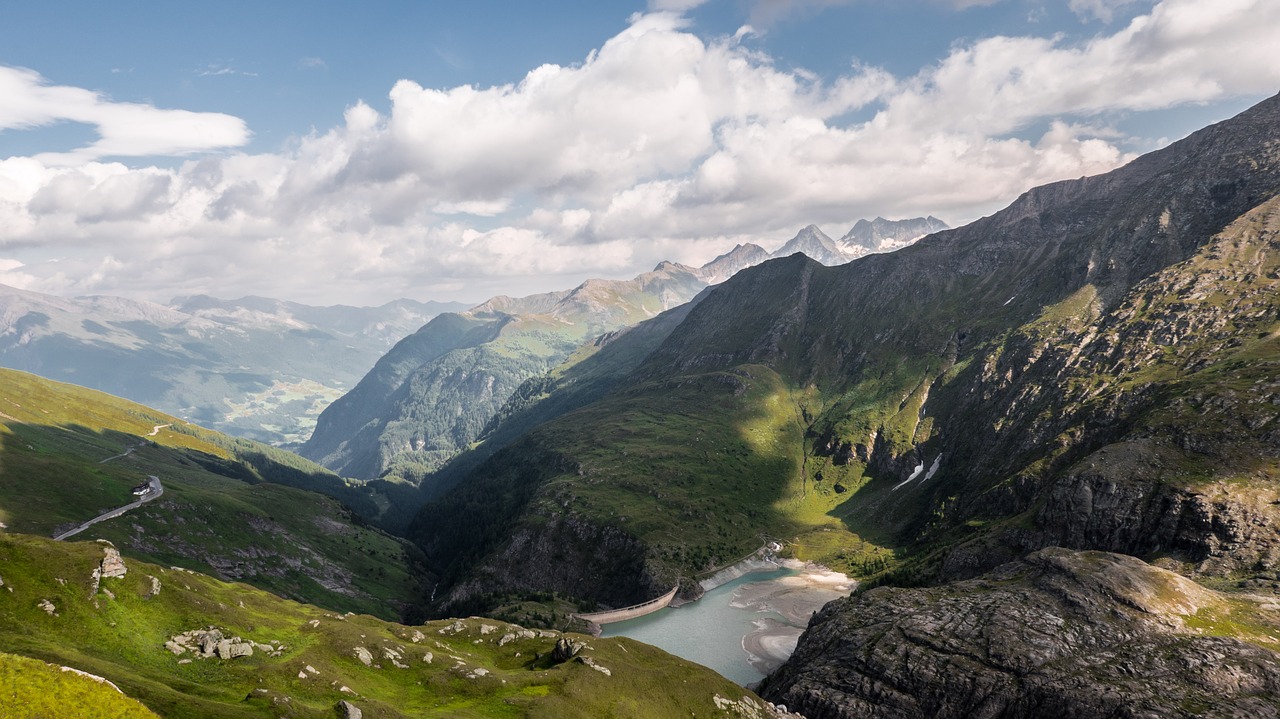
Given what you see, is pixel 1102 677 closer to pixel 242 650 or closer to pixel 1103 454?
pixel 1103 454

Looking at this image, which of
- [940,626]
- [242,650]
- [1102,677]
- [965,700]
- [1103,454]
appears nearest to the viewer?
[242,650]

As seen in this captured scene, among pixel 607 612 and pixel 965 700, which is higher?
pixel 965 700

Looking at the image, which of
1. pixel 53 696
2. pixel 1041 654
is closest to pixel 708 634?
pixel 1041 654

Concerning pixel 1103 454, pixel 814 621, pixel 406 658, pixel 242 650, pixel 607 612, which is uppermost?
pixel 1103 454

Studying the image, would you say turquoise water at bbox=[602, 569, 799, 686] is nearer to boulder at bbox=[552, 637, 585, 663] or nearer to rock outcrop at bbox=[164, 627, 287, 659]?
boulder at bbox=[552, 637, 585, 663]

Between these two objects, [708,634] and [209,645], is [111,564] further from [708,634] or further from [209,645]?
[708,634]

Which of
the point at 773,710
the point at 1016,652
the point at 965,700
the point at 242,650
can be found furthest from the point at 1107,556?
the point at 242,650

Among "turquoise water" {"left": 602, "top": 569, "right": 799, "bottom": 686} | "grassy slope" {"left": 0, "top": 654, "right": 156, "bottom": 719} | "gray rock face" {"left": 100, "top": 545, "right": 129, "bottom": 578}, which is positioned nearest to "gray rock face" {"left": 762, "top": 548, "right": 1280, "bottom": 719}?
"turquoise water" {"left": 602, "top": 569, "right": 799, "bottom": 686}
